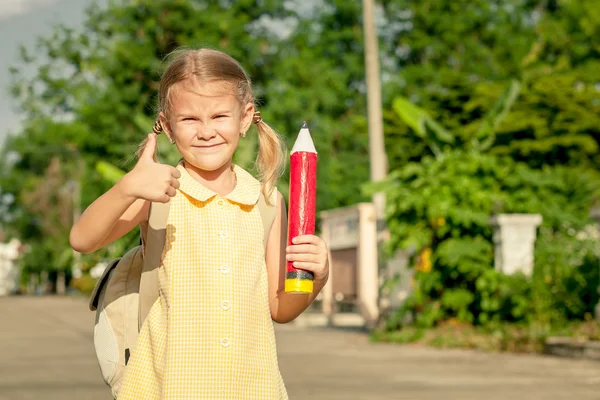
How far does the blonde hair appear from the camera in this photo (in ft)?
9.44

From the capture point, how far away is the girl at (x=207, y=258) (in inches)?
108

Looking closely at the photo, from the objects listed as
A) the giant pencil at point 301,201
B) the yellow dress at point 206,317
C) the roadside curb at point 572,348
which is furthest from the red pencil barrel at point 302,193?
the roadside curb at point 572,348

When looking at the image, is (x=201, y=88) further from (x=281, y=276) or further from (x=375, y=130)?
(x=375, y=130)

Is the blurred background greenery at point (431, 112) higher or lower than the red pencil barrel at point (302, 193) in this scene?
higher

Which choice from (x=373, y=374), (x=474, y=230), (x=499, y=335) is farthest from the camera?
(x=474, y=230)

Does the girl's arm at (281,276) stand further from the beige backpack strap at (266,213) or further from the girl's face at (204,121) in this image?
the girl's face at (204,121)

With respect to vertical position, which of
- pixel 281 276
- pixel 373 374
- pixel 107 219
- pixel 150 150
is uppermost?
pixel 150 150

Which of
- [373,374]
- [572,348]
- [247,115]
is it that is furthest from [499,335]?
[247,115]

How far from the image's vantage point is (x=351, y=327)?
75.3 feet

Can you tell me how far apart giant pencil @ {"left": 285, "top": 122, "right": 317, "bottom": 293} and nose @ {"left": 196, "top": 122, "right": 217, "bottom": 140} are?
271mm

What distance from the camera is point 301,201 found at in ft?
Result: 8.53

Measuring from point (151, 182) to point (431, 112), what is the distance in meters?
30.3

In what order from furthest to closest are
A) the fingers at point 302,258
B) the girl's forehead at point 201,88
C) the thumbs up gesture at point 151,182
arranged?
the girl's forehead at point 201,88, the fingers at point 302,258, the thumbs up gesture at point 151,182

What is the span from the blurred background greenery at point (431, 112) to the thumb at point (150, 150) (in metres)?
12.1
